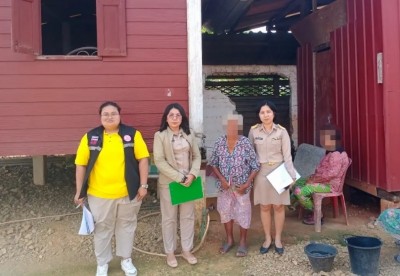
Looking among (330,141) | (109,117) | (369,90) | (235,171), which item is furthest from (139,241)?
(369,90)

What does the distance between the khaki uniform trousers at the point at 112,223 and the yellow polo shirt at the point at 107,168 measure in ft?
0.25

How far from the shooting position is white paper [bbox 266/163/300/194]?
154 inches

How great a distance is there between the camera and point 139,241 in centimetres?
465

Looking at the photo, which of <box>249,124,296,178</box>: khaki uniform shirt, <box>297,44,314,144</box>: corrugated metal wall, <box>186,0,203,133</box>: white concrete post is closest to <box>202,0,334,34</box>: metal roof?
<box>297,44,314,144</box>: corrugated metal wall

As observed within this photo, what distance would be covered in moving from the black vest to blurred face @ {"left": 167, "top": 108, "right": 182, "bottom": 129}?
365mm

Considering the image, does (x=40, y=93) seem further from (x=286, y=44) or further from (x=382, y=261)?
(x=286, y=44)

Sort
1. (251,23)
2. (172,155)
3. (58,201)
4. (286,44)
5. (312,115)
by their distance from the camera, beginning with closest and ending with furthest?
(172,155)
(58,201)
(312,115)
(286,44)
(251,23)

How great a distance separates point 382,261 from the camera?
157 inches

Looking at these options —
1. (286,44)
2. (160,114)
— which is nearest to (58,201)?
(160,114)

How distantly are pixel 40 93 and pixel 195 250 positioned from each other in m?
2.37

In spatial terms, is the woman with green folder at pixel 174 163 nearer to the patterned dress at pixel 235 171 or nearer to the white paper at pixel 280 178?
the patterned dress at pixel 235 171

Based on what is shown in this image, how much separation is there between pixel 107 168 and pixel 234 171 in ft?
4.05

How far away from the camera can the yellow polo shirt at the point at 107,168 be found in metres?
3.58

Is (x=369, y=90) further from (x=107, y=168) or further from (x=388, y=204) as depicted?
(x=107, y=168)
